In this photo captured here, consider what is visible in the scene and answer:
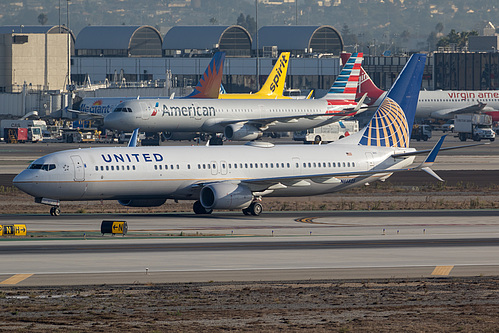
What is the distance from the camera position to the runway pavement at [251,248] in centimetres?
3256

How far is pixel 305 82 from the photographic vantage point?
19512cm

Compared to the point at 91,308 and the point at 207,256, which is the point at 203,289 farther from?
the point at 207,256

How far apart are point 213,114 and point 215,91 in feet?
37.7

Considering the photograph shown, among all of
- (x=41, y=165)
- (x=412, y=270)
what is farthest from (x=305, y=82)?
(x=412, y=270)

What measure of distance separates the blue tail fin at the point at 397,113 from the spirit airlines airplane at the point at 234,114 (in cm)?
4410

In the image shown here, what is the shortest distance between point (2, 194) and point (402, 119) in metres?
27.2

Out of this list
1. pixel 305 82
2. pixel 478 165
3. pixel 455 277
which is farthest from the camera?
pixel 305 82

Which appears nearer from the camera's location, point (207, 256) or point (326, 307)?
point (326, 307)

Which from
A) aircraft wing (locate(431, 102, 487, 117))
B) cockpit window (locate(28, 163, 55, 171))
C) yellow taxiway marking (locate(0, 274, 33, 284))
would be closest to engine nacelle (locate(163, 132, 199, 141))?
aircraft wing (locate(431, 102, 487, 117))

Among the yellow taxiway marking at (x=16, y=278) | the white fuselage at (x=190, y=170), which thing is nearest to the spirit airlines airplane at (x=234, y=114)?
the white fuselage at (x=190, y=170)

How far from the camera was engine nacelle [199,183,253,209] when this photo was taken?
50.0 m

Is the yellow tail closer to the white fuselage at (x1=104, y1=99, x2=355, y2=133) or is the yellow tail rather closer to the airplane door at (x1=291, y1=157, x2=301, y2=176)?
the white fuselage at (x1=104, y1=99, x2=355, y2=133)

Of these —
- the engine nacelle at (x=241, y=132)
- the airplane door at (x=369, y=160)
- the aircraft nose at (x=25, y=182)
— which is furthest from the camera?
the engine nacelle at (x=241, y=132)

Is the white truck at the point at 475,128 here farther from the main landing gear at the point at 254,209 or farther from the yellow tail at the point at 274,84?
the main landing gear at the point at 254,209
